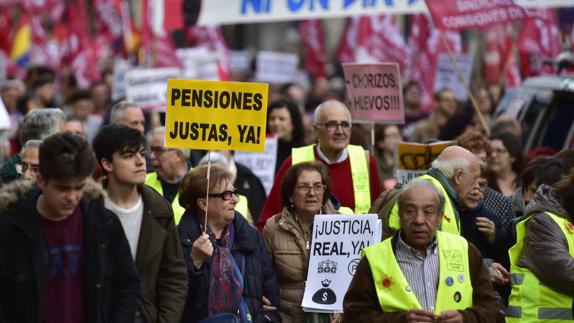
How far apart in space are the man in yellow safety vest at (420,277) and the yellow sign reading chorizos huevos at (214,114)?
1.64m

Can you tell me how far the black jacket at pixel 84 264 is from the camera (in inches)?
260

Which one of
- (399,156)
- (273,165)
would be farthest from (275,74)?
(399,156)

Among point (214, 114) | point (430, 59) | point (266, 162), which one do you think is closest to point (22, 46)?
point (430, 59)

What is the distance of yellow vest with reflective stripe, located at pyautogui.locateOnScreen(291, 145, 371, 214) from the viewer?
10.2 meters

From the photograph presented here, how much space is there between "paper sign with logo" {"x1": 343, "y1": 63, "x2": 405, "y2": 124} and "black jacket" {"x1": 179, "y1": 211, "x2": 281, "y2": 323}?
128 inches

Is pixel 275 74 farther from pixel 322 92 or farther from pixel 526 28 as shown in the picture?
pixel 526 28

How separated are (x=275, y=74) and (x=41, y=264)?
701 inches

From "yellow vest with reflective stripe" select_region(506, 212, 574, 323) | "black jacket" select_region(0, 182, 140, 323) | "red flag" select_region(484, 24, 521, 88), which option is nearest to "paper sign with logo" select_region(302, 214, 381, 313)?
"yellow vest with reflective stripe" select_region(506, 212, 574, 323)

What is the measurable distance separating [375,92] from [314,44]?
16.0 metres

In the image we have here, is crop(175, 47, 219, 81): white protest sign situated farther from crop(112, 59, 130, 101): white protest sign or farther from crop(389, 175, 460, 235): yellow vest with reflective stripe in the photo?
crop(389, 175, 460, 235): yellow vest with reflective stripe

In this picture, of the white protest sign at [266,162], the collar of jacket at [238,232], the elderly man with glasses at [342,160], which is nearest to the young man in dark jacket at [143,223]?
the collar of jacket at [238,232]

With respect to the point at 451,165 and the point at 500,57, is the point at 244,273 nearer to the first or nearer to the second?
the point at 451,165

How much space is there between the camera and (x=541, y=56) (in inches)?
728

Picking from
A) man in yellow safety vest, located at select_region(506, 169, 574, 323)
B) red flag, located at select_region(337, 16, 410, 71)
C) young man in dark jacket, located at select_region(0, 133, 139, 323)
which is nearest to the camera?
young man in dark jacket, located at select_region(0, 133, 139, 323)
